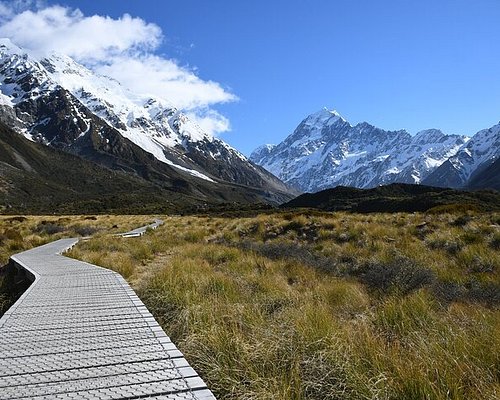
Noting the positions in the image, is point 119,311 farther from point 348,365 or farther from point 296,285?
point 296,285

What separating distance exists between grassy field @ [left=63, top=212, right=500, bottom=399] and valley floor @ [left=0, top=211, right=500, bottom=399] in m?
0.02

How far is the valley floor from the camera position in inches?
164

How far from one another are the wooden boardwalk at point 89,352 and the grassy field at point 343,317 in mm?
500

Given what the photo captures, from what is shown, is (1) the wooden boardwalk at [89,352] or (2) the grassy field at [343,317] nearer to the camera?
(1) the wooden boardwalk at [89,352]

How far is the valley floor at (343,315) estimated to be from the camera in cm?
416

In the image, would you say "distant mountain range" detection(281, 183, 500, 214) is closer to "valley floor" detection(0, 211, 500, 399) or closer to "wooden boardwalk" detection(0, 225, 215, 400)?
"valley floor" detection(0, 211, 500, 399)

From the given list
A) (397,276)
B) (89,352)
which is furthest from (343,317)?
(89,352)

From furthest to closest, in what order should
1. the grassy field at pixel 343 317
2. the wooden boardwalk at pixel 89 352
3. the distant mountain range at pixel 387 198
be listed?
the distant mountain range at pixel 387 198 → the grassy field at pixel 343 317 → the wooden boardwalk at pixel 89 352

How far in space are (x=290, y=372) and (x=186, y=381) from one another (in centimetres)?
114

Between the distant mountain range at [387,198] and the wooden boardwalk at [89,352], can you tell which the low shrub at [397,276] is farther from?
the distant mountain range at [387,198]

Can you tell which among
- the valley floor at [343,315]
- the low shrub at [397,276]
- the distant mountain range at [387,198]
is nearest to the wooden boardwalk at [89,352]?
the valley floor at [343,315]

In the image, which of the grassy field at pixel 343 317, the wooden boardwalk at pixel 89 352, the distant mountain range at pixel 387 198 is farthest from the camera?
the distant mountain range at pixel 387 198

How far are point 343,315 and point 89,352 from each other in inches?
162

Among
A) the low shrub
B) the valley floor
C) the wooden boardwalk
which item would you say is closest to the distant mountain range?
the valley floor
